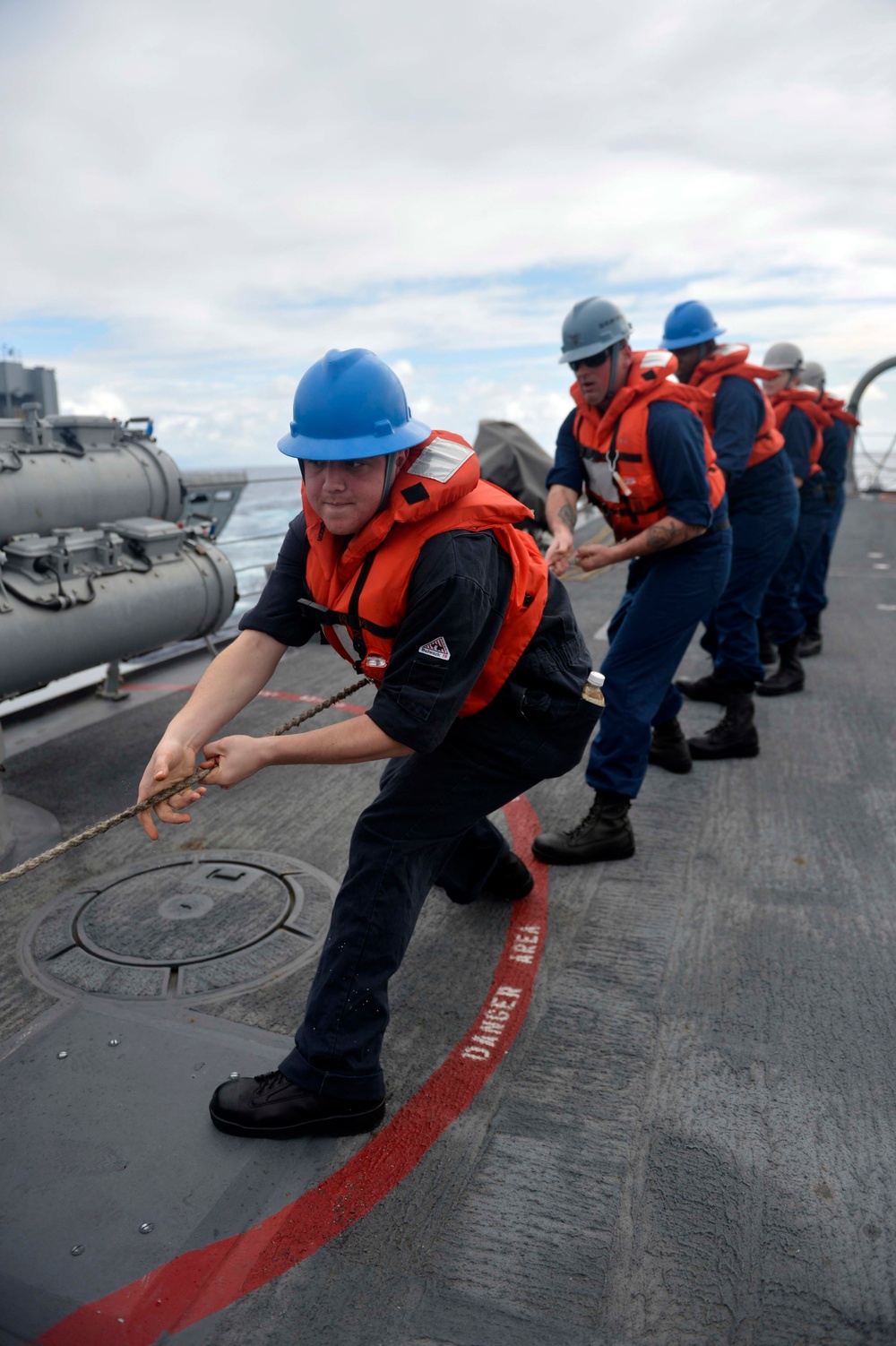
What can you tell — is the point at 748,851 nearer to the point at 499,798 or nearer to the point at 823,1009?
the point at 823,1009

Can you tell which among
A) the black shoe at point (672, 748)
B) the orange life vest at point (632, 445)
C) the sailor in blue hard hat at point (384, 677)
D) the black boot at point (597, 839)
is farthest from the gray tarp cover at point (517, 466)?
the sailor in blue hard hat at point (384, 677)

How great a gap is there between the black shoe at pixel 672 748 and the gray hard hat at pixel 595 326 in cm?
183

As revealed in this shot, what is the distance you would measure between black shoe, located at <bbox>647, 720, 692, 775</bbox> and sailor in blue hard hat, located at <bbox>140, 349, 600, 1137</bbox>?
205cm

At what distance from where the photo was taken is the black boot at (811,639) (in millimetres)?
6566

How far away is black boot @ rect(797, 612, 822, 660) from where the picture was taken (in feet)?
21.5

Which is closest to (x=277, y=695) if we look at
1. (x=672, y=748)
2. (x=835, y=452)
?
(x=672, y=748)

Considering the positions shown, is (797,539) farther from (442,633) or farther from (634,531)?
(442,633)

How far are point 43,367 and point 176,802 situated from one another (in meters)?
9.08

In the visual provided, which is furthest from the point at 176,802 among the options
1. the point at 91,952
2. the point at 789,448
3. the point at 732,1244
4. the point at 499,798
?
the point at 789,448

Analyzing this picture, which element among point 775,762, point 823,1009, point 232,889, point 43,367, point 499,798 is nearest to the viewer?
point 499,798

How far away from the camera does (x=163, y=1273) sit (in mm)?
1781

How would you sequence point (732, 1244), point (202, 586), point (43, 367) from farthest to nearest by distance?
1. point (43, 367)
2. point (202, 586)
3. point (732, 1244)

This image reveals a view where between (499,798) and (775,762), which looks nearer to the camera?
(499,798)

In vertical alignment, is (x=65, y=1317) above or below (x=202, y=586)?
below
